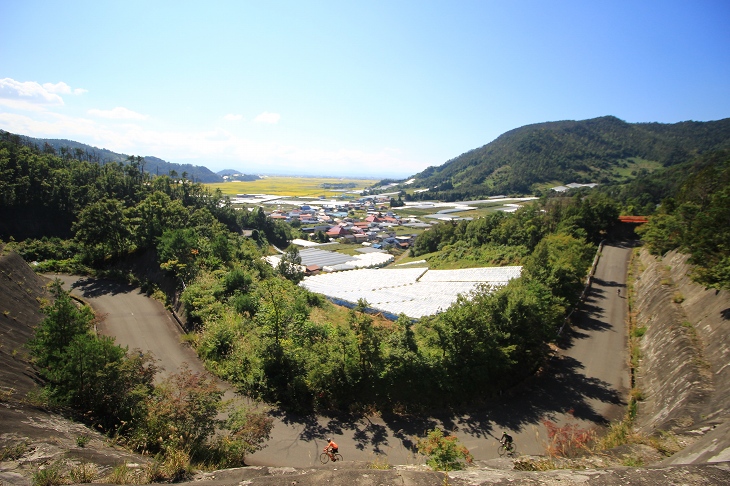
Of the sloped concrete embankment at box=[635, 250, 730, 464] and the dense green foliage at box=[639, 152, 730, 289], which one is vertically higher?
the dense green foliage at box=[639, 152, 730, 289]

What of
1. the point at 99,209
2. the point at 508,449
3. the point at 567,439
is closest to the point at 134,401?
the point at 508,449

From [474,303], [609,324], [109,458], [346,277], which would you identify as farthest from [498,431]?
[346,277]

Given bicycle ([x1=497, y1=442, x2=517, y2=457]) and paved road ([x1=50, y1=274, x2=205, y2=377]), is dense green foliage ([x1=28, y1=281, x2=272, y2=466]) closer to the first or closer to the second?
paved road ([x1=50, y1=274, x2=205, y2=377])

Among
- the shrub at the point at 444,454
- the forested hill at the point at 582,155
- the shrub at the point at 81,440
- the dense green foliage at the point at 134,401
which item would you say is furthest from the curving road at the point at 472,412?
the forested hill at the point at 582,155

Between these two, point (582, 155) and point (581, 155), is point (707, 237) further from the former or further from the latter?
point (582, 155)

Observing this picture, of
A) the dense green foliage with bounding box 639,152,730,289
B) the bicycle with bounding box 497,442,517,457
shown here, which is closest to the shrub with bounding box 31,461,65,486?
the bicycle with bounding box 497,442,517,457

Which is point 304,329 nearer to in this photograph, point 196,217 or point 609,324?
point 609,324

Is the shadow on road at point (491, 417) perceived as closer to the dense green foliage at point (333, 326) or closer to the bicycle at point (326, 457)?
the dense green foliage at point (333, 326)
